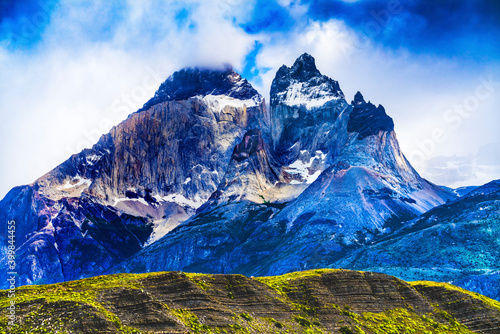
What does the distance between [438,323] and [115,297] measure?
68.2m

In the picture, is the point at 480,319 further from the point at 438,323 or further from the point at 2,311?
the point at 2,311

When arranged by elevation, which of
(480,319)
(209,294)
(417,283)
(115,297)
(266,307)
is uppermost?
(115,297)

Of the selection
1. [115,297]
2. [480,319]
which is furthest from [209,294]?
[480,319]

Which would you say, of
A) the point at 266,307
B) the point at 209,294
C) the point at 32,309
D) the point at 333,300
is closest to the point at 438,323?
the point at 333,300

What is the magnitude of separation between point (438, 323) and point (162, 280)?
196 ft

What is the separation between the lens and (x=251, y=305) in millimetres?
102750

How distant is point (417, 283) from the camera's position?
12794 centimetres

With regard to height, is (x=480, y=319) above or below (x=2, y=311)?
below

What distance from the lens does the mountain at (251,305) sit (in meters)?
82.8

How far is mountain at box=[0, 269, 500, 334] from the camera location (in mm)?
82812

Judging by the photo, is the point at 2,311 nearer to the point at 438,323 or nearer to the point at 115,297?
the point at 115,297

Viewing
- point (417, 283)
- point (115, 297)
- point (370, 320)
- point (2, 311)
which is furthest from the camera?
point (417, 283)

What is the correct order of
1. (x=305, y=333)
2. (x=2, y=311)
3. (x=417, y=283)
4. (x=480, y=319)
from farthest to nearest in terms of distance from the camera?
(x=417, y=283) → (x=480, y=319) → (x=305, y=333) → (x=2, y=311)

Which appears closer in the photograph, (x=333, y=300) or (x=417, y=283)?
(x=333, y=300)
